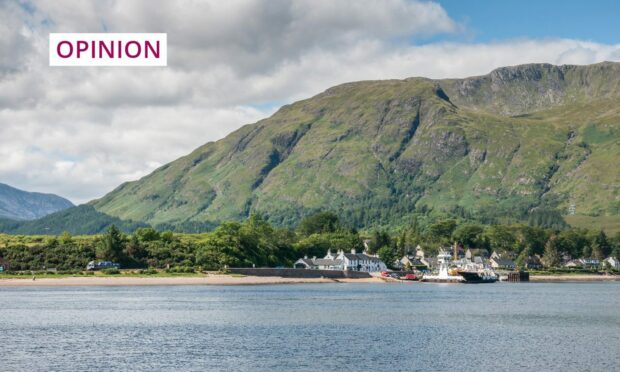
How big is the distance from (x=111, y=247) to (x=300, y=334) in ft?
381

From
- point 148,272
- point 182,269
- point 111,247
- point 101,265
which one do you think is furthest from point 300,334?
point 111,247

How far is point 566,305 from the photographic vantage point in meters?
134

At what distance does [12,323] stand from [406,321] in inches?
1840

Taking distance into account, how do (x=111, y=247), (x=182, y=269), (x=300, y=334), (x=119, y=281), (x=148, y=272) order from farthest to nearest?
(x=182, y=269) < (x=111, y=247) < (x=148, y=272) < (x=119, y=281) < (x=300, y=334)

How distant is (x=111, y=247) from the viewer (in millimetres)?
190000

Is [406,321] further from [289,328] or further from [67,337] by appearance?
[67,337]

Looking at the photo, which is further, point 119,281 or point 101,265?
point 101,265

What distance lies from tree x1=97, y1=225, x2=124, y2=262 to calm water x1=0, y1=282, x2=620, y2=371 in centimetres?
5033

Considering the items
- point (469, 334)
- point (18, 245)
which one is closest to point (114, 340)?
point (469, 334)

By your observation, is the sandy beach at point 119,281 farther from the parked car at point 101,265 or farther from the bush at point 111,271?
the parked car at point 101,265

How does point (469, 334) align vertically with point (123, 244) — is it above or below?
below

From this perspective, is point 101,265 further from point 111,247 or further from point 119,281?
point 119,281

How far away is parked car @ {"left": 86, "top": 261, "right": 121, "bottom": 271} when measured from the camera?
610ft

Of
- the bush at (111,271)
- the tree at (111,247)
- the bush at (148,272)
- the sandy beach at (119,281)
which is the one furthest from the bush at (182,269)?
the bush at (111,271)
